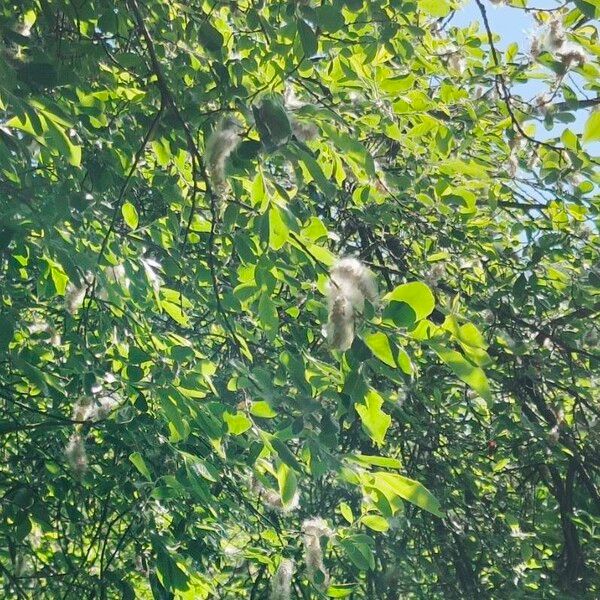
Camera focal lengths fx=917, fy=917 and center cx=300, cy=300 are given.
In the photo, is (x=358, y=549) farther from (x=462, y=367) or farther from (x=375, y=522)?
(x=462, y=367)

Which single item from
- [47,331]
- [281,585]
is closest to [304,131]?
[281,585]

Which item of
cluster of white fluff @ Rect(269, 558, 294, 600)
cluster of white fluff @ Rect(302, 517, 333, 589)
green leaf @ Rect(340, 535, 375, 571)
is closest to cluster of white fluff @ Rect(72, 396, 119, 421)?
cluster of white fluff @ Rect(269, 558, 294, 600)

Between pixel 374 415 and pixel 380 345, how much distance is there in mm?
188

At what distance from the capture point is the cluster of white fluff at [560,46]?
2514 millimetres

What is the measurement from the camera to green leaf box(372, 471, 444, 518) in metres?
1.67

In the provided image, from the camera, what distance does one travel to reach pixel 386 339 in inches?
58.1

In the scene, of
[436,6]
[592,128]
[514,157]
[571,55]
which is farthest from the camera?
[514,157]

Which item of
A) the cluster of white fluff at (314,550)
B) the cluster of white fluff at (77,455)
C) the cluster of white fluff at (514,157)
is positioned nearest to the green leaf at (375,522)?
the cluster of white fluff at (314,550)

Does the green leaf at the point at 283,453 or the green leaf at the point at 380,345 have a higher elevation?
the green leaf at the point at 380,345

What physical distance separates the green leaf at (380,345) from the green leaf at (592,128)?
1.03m

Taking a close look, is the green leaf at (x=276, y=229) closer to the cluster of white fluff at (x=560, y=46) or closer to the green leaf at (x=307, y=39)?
the green leaf at (x=307, y=39)

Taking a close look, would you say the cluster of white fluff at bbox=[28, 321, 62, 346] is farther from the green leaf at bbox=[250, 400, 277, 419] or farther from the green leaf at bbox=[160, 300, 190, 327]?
the green leaf at bbox=[250, 400, 277, 419]

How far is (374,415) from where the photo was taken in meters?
Result: 1.61

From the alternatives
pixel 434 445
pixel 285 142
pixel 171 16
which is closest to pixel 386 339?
pixel 285 142
